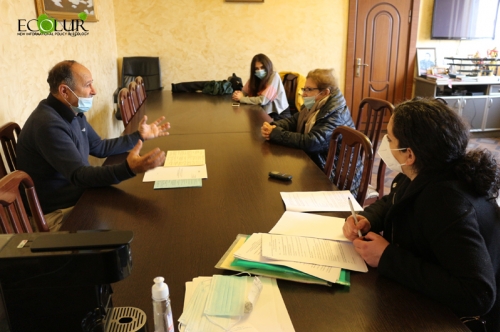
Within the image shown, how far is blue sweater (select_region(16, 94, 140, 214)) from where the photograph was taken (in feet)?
5.52

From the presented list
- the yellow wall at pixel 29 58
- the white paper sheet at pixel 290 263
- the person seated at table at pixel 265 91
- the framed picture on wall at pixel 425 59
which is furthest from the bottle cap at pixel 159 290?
the framed picture on wall at pixel 425 59

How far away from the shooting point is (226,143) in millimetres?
2398

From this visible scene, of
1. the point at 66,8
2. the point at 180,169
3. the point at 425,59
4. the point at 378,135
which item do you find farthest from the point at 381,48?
the point at 180,169

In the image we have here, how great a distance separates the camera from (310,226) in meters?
1.34

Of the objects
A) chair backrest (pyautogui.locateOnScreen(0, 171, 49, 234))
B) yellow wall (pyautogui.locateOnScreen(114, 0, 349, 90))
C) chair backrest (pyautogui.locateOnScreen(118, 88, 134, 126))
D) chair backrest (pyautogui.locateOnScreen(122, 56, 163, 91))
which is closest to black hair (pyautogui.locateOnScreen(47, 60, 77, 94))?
chair backrest (pyautogui.locateOnScreen(0, 171, 49, 234))

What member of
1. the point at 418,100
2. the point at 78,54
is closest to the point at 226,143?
the point at 418,100

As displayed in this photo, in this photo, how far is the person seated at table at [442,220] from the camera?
0.95 metres

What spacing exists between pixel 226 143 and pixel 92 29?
240 centimetres

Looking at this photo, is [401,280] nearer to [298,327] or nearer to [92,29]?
[298,327]

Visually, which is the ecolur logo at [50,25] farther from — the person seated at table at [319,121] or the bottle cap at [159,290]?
the bottle cap at [159,290]

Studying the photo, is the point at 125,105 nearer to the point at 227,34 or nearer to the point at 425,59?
the point at 227,34

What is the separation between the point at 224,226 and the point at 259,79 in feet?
9.24

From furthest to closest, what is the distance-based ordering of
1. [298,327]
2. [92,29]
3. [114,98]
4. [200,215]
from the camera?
[114,98]
[92,29]
[200,215]
[298,327]

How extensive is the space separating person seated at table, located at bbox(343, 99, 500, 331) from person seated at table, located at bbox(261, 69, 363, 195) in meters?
1.03
